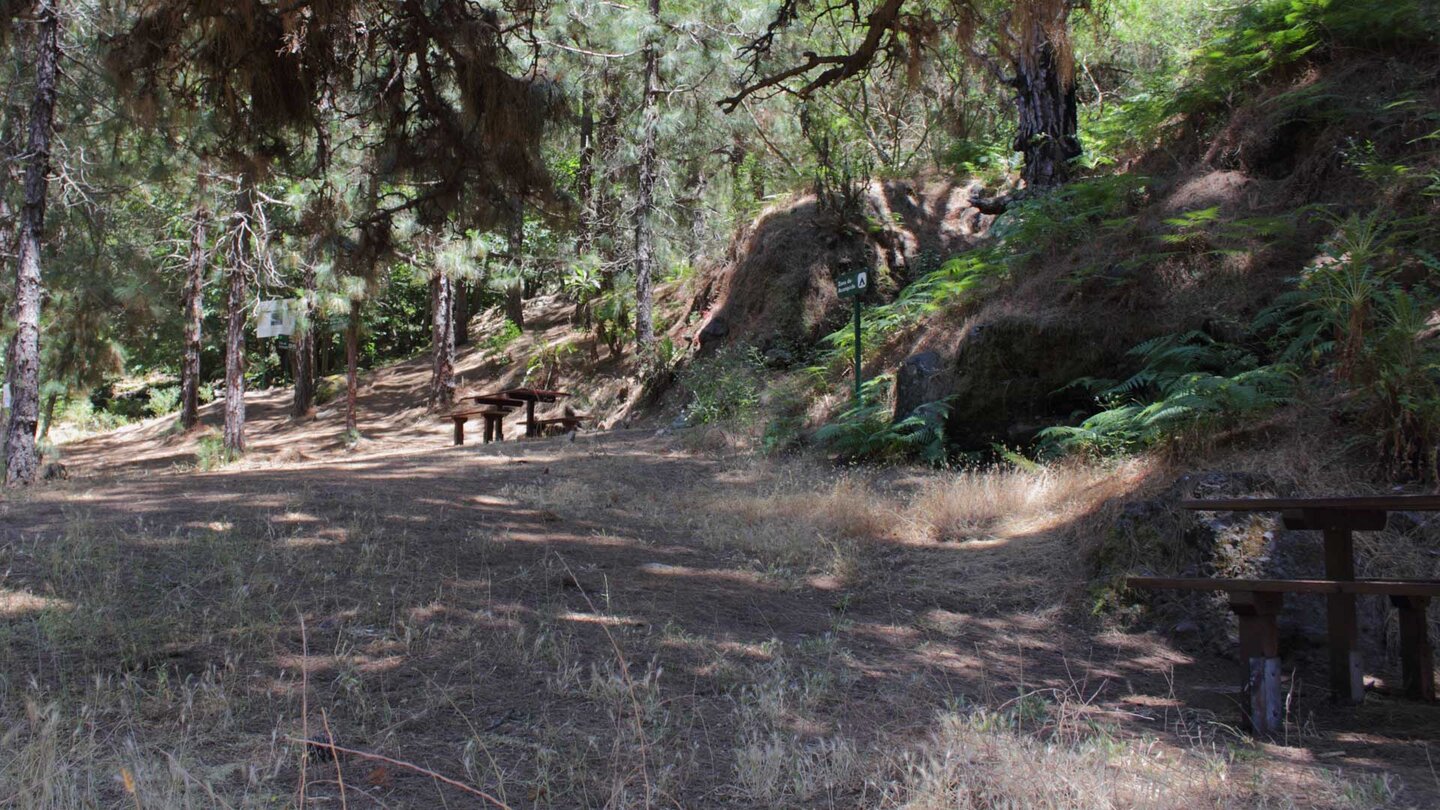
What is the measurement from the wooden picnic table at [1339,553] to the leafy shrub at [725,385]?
8571 mm

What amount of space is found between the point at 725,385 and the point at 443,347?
1163 cm

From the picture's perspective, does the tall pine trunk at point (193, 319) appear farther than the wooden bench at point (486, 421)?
Yes

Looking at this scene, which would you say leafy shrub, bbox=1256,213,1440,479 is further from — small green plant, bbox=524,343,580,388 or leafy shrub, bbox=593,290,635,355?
small green plant, bbox=524,343,580,388

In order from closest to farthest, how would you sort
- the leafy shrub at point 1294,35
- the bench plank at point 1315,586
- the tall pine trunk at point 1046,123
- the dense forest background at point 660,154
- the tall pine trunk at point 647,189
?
the bench plank at point 1315,586, the dense forest background at point 660,154, the leafy shrub at point 1294,35, the tall pine trunk at point 1046,123, the tall pine trunk at point 647,189

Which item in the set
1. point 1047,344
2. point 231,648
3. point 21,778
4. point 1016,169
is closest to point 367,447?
point 1016,169

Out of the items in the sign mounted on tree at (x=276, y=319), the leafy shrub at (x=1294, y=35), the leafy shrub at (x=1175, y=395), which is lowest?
the leafy shrub at (x=1175, y=395)

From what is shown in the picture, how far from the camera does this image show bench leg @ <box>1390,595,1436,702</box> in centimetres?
396

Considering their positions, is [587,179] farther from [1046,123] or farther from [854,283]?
[854,283]

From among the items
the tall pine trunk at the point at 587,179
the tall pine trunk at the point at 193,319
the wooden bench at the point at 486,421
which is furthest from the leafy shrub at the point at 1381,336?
the tall pine trunk at the point at 193,319

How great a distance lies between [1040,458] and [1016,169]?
936 cm

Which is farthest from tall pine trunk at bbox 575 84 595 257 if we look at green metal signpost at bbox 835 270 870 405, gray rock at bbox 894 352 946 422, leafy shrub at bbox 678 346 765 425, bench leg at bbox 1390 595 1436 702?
bench leg at bbox 1390 595 1436 702

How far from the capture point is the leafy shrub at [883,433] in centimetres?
891

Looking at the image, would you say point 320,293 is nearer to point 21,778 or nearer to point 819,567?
point 819,567

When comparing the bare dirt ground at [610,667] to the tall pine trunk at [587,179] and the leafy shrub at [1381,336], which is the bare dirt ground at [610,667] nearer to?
the leafy shrub at [1381,336]
